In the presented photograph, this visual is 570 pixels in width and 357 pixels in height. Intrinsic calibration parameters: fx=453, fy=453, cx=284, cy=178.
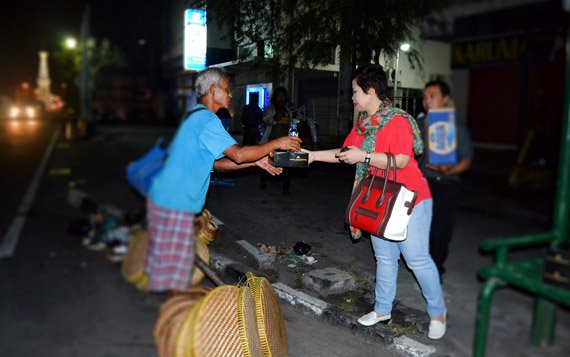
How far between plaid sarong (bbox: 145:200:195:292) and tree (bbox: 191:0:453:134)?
1.53 metres

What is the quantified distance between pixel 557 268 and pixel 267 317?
5.52ft

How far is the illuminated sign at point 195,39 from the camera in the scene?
3.22 m

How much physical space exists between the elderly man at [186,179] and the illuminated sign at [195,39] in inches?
31.7

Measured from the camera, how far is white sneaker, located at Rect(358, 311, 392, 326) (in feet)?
11.4

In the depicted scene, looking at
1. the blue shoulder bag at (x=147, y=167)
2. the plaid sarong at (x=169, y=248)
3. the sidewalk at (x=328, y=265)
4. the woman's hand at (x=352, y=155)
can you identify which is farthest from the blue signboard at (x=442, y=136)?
the blue shoulder bag at (x=147, y=167)

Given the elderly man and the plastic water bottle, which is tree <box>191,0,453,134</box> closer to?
the plastic water bottle

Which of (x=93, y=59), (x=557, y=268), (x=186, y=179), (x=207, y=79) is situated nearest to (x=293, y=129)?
(x=207, y=79)

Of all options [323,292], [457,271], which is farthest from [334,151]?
[457,271]

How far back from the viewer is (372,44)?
3.36 meters

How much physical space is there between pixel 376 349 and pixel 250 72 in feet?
7.41

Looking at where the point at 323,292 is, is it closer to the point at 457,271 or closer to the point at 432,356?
→ the point at 432,356

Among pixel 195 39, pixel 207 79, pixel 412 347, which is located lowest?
pixel 412 347

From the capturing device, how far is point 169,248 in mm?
2107

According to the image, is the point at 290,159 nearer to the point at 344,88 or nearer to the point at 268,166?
the point at 268,166
